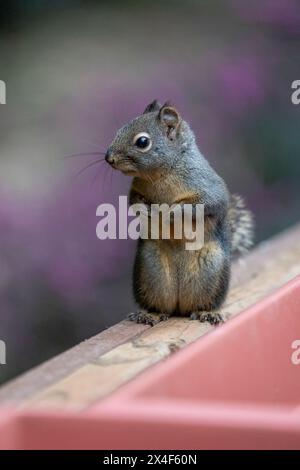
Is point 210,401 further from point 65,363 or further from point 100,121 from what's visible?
point 100,121

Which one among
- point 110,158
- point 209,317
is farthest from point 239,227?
point 110,158

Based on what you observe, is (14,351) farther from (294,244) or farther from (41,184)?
(294,244)

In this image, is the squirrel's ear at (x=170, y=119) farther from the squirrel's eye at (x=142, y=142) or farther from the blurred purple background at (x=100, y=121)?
the blurred purple background at (x=100, y=121)

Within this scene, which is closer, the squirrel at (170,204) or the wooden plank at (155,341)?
the wooden plank at (155,341)

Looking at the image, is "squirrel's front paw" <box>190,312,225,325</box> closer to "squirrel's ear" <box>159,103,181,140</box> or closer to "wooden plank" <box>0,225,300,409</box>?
"wooden plank" <box>0,225,300,409</box>

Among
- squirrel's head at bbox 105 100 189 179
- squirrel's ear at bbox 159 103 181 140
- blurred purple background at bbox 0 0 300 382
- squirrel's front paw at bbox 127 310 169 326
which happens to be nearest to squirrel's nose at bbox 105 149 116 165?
squirrel's head at bbox 105 100 189 179

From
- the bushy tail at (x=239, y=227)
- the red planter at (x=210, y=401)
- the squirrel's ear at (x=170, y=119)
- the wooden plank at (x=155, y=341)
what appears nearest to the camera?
the red planter at (x=210, y=401)

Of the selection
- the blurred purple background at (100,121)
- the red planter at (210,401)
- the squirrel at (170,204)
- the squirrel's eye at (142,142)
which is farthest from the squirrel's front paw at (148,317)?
the blurred purple background at (100,121)
